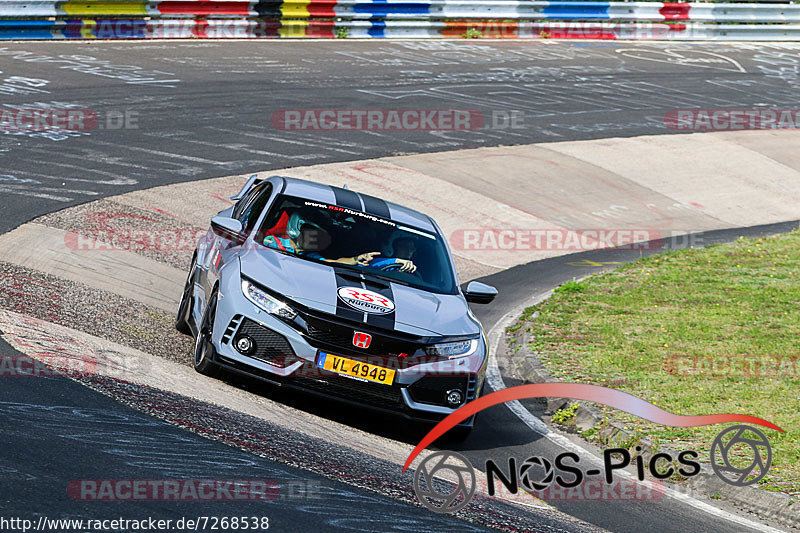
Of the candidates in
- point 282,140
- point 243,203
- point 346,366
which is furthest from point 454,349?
point 282,140

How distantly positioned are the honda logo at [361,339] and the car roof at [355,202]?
1.92 meters

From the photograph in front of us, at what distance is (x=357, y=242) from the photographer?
28.7 ft

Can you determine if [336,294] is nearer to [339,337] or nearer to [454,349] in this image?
[339,337]

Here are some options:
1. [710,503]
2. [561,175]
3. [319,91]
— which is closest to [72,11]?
[319,91]

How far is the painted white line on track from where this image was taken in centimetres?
707

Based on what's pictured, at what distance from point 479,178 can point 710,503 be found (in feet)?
37.9

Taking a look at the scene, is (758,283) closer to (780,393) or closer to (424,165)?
(780,393)

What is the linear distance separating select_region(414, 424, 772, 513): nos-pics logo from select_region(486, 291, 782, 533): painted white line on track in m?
0.21

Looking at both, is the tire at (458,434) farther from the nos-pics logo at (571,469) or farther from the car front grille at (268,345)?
the car front grille at (268,345)

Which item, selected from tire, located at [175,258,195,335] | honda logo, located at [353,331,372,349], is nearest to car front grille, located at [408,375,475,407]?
honda logo, located at [353,331,372,349]

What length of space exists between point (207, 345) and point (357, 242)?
1628 mm

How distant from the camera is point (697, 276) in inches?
557

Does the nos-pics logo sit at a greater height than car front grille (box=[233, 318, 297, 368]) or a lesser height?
lesser

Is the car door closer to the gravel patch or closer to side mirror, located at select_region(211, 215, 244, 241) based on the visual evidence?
side mirror, located at select_region(211, 215, 244, 241)
